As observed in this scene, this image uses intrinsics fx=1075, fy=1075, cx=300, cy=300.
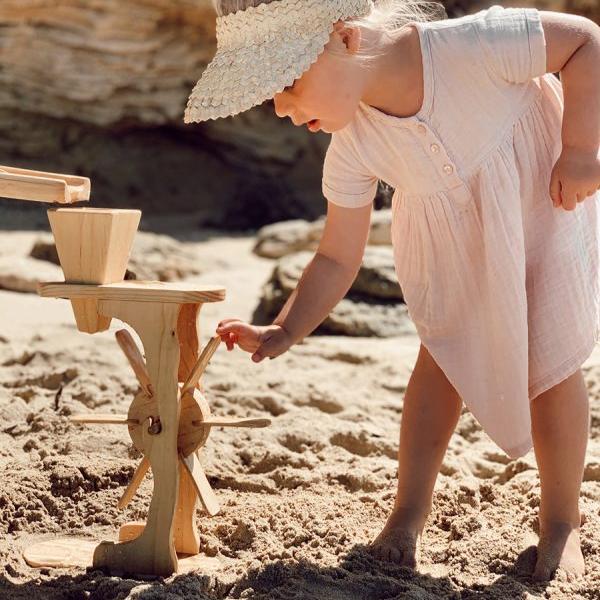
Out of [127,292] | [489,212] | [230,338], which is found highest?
[489,212]

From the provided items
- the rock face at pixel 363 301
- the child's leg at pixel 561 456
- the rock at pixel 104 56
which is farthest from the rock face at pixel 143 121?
the child's leg at pixel 561 456

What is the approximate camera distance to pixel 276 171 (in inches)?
316

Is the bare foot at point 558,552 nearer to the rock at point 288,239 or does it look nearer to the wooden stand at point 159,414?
the wooden stand at point 159,414

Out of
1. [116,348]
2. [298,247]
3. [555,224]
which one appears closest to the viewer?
[555,224]

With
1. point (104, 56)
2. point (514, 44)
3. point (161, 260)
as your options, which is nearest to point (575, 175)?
point (514, 44)

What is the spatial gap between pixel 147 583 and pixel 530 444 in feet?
2.59

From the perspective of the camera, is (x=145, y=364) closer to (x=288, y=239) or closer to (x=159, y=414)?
(x=159, y=414)

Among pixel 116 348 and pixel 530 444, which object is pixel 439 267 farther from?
pixel 116 348

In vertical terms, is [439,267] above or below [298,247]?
above

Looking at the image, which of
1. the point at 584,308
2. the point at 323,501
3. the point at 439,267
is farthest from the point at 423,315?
the point at 323,501

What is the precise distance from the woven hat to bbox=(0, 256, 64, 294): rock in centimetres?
281

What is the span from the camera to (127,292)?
2.02m

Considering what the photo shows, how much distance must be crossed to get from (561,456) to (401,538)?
0.37 metres

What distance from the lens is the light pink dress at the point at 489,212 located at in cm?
210
